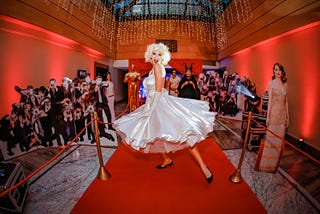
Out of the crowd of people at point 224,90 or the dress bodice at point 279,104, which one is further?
the crowd of people at point 224,90

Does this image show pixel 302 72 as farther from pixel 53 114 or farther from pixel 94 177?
pixel 53 114

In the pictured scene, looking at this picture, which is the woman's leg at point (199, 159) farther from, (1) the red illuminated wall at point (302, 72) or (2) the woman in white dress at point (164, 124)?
(1) the red illuminated wall at point (302, 72)

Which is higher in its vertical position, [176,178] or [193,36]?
[193,36]

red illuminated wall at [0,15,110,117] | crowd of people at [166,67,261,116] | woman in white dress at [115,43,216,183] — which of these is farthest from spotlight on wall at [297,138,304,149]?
red illuminated wall at [0,15,110,117]

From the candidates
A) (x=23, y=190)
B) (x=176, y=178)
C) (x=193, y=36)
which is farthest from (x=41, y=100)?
(x=193, y=36)

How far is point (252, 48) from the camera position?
7.91m

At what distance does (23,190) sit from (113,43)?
10287mm

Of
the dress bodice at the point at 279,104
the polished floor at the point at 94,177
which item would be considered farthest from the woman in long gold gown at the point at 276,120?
the polished floor at the point at 94,177

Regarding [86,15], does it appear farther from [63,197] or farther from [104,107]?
[63,197]

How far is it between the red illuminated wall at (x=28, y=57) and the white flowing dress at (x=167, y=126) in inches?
144

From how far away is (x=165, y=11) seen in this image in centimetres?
1091

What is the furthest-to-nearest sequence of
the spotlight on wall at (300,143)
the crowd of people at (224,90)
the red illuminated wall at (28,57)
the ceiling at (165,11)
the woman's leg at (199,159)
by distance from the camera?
1. the ceiling at (165,11)
2. the crowd of people at (224,90)
3. the spotlight on wall at (300,143)
4. the red illuminated wall at (28,57)
5. the woman's leg at (199,159)

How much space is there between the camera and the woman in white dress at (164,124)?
2.23 metres

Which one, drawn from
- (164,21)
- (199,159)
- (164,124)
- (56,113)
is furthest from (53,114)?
(164,21)
